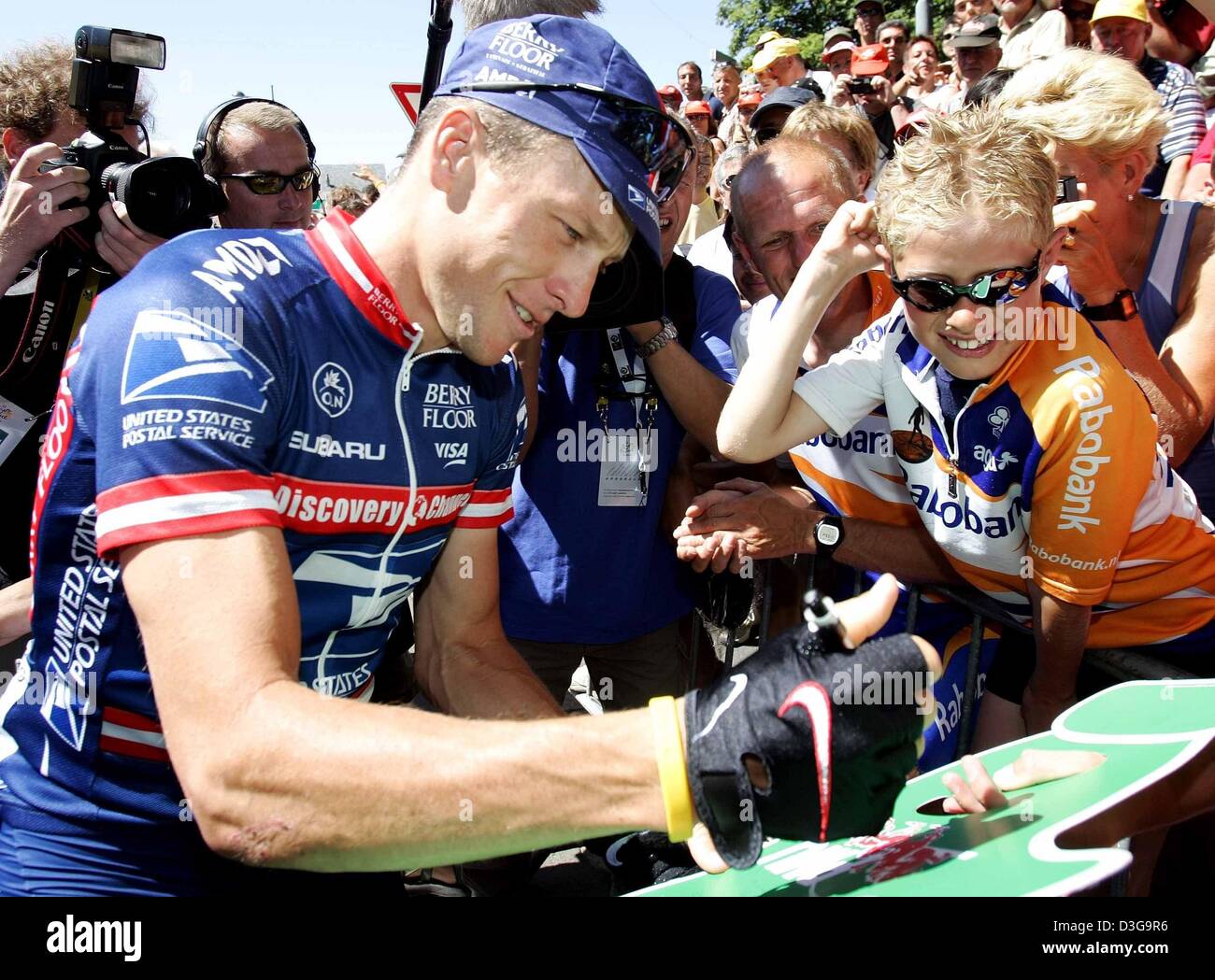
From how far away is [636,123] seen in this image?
1.77 m

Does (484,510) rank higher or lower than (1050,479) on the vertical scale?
lower

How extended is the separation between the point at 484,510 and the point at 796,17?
3869 centimetres

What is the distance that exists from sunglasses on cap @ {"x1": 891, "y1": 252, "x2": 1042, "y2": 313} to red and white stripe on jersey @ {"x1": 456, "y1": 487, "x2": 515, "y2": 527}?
3.41 feet

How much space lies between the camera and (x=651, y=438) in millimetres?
3234

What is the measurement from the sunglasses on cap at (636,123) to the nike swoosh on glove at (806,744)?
38.2 inches

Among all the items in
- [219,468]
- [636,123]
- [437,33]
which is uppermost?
[437,33]

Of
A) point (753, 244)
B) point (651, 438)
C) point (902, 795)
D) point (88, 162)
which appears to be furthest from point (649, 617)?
point (88, 162)

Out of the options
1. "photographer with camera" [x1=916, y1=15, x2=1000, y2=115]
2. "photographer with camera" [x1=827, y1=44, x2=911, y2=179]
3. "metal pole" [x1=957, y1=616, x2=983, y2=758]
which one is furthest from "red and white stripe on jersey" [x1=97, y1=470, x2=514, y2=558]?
"photographer with camera" [x1=916, y1=15, x2=1000, y2=115]

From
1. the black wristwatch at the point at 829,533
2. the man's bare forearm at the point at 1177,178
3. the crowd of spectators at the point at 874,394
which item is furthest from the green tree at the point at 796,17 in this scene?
the black wristwatch at the point at 829,533

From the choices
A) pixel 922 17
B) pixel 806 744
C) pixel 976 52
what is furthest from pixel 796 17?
pixel 806 744

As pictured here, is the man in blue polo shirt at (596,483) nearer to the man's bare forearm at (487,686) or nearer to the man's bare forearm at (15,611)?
the man's bare forearm at (487,686)

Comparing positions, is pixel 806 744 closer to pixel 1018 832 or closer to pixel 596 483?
pixel 1018 832

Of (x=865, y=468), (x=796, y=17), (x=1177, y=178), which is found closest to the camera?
(x=865, y=468)

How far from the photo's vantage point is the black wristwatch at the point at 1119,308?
2498mm
